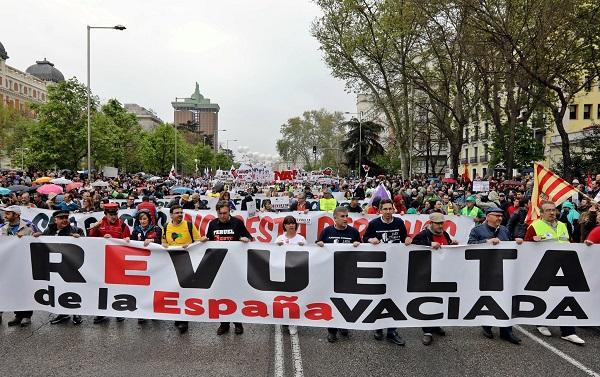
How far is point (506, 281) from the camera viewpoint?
6.08 meters

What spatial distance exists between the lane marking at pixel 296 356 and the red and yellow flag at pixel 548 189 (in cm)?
402

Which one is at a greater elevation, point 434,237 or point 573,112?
point 573,112

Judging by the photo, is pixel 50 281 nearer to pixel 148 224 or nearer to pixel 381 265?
pixel 148 224

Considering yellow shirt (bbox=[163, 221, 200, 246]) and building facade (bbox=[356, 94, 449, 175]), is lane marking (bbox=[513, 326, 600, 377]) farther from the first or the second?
building facade (bbox=[356, 94, 449, 175])

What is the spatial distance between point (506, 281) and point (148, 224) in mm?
4719

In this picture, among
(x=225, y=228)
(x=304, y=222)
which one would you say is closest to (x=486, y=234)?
(x=225, y=228)

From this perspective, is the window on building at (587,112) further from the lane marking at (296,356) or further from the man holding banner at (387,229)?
the lane marking at (296,356)

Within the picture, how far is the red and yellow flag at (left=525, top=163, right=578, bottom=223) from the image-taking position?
740cm

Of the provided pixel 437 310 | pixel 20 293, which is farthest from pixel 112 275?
pixel 437 310

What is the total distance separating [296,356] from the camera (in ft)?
18.4

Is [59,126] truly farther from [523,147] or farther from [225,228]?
[225,228]

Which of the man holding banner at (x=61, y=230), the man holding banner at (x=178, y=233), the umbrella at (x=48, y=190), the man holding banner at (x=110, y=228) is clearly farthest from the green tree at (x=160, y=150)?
the man holding banner at (x=178, y=233)

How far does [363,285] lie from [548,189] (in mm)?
3550

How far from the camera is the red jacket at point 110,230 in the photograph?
731 centimetres
